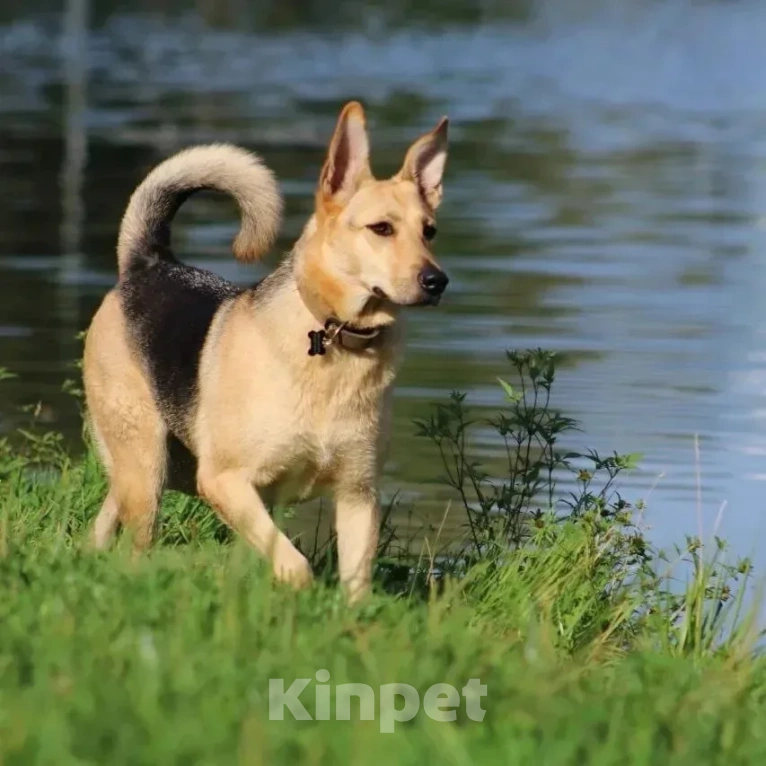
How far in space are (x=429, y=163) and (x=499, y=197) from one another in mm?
13645

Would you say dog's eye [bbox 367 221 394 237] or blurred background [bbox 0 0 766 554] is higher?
blurred background [bbox 0 0 766 554]

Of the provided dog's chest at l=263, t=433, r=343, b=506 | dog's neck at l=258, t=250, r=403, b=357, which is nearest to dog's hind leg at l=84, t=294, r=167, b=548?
dog's chest at l=263, t=433, r=343, b=506

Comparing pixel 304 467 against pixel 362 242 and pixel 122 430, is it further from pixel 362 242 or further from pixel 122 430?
pixel 122 430

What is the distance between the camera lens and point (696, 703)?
16.0ft

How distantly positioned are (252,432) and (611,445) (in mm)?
3877

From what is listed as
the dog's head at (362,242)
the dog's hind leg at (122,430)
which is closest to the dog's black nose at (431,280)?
the dog's head at (362,242)

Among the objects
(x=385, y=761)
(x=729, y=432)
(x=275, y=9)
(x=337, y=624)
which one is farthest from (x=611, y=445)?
(x=275, y=9)

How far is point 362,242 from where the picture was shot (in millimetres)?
6934

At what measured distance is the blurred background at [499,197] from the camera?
37.1 feet

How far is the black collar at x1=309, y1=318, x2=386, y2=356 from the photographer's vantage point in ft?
22.7

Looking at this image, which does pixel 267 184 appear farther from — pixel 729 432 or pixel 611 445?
pixel 729 432

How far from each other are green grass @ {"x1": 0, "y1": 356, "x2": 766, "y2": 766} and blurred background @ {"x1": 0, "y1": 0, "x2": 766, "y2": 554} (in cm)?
221

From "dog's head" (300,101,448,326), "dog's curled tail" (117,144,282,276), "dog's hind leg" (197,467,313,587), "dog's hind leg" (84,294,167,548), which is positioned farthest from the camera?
"dog's curled tail" (117,144,282,276)

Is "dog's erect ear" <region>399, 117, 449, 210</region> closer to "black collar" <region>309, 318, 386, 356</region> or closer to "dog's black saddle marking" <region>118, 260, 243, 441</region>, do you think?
"black collar" <region>309, 318, 386, 356</region>
